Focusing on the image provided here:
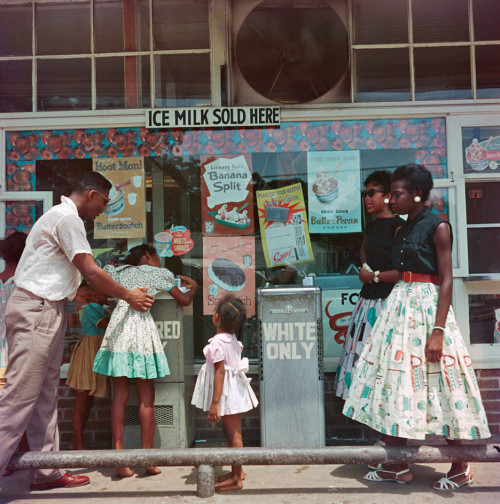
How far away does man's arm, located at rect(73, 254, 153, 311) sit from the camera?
360 cm

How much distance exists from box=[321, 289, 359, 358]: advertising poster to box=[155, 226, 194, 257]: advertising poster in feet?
4.11

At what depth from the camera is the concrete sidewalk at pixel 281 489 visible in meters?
3.54

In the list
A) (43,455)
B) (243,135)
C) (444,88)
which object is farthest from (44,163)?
(444,88)

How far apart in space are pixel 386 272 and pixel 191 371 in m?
1.77

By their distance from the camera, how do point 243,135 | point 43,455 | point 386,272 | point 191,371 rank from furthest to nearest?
point 243,135, point 191,371, point 386,272, point 43,455

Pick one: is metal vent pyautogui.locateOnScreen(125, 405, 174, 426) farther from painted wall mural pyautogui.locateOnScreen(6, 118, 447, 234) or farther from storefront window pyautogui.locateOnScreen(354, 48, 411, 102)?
storefront window pyautogui.locateOnScreen(354, 48, 411, 102)

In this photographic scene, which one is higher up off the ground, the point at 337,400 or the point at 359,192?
the point at 359,192

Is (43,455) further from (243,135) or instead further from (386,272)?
(243,135)

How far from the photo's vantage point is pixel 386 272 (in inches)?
162

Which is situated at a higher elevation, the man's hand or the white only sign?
the white only sign

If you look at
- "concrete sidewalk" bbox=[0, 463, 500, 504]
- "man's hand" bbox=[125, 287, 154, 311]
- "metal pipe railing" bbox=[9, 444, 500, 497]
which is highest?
"man's hand" bbox=[125, 287, 154, 311]

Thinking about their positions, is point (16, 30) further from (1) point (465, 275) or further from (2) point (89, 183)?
(1) point (465, 275)

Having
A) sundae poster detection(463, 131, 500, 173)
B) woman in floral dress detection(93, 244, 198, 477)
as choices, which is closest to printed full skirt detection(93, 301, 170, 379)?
woman in floral dress detection(93, 244, 198, 477)

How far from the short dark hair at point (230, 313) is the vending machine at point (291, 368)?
426 millimetres
